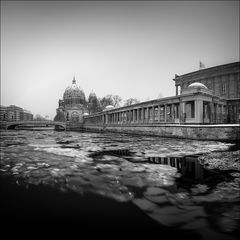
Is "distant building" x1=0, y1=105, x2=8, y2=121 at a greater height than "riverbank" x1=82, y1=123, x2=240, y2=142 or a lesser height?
greater

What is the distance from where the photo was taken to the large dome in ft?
412

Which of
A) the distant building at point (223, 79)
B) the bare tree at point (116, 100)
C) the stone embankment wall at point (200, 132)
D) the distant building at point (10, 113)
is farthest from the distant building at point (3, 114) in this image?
the stone embankment wall at point (200, 132)

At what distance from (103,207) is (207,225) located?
1.71 m

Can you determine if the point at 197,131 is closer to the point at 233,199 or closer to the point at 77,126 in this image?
the point at 233,199

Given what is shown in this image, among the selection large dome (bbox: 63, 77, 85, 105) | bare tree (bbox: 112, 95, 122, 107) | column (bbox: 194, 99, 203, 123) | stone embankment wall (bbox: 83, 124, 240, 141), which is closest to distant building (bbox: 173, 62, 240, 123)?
column (bbox: 194, 99, 203, 123)

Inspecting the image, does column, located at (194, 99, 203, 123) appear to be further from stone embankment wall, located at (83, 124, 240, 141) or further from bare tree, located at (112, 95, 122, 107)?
bare tree, located at (112, 95, 122, 107)

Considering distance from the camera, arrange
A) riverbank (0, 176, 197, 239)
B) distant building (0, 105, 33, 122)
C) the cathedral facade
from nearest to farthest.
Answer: riverbank (0, 176, 197, 239)
the cathedral facade
distant building (0, 105, 33, 122)

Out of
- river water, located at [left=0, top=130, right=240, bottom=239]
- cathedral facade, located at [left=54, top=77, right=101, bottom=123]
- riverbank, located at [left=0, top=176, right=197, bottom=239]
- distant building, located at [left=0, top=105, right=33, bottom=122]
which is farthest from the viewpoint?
distant building, located at [left=0, top=105, right=33, bottom=122]

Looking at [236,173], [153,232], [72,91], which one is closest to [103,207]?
[153,232]

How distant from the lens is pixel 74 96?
415 ft

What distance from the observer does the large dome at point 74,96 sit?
125500 mm

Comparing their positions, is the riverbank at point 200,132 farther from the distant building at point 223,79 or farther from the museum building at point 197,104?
the distant building at point 223,79

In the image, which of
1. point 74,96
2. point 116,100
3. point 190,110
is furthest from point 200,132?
point 74,96

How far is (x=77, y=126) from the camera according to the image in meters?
87.2
